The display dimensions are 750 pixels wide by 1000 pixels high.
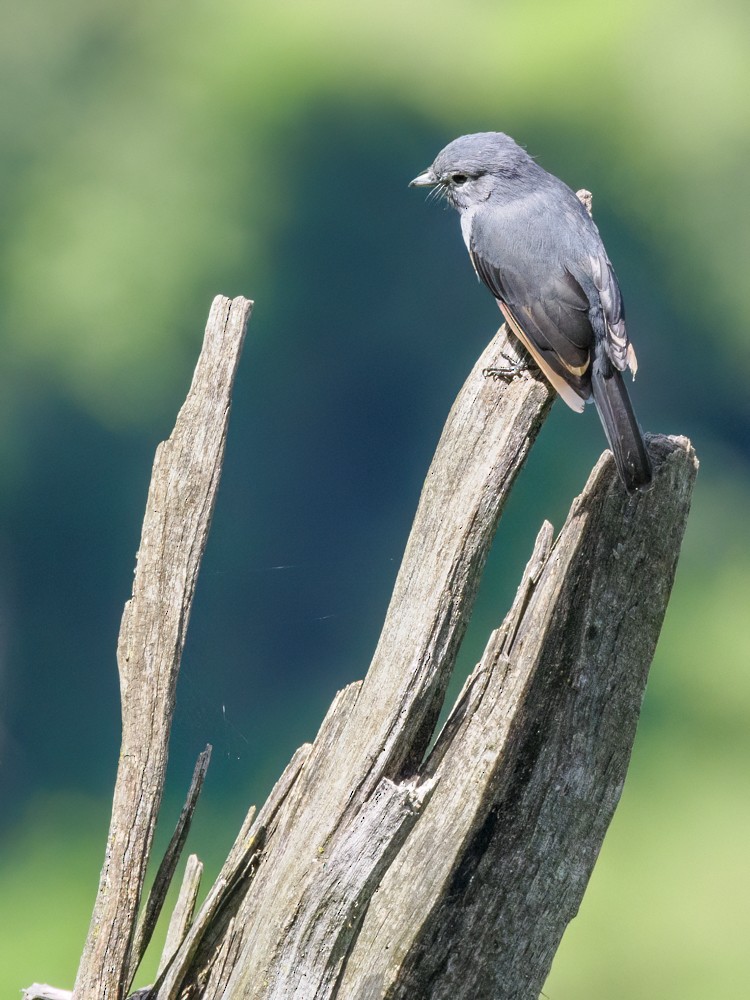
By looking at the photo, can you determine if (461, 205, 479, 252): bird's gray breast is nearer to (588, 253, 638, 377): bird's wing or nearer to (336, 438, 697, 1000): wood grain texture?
(588, 253, 638, 377): bird's wing

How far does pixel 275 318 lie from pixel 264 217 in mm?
323

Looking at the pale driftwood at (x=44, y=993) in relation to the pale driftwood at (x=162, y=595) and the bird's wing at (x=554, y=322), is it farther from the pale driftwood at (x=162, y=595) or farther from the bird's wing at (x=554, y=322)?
the bird's wing at (x=554, y=322)

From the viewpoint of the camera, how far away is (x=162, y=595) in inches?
68.1

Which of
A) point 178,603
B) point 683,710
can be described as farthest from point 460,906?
point 683,710

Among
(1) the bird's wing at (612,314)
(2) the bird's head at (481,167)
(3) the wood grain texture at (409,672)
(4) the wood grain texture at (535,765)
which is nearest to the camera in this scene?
(3) the wood grain texture at (409,672)

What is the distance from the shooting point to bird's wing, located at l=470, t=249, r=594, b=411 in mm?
1817

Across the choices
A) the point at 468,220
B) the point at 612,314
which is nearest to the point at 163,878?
the point at 612,314

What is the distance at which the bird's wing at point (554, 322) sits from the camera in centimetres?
182

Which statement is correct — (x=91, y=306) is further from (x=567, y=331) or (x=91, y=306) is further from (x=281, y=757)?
(x=567, y=331)

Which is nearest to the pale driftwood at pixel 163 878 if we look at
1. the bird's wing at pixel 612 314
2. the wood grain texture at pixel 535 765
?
the wood grain texture at pixel 535 765

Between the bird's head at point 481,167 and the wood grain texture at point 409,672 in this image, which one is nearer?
the wood grain texture at point 409,672

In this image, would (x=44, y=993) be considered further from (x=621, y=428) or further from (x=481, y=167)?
(x=481, y=167)

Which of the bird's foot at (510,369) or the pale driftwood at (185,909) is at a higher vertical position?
the bird's foot at (510,369)

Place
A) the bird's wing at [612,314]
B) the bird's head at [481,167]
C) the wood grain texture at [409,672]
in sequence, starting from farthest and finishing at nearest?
1. the bird's head at [481,167]
2. the bird's wing at [612,314]
3. the wood grain texture at [409,672]
